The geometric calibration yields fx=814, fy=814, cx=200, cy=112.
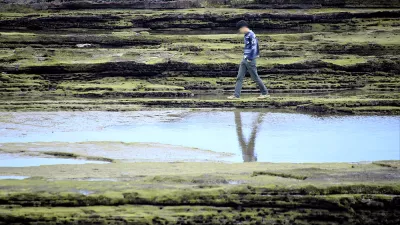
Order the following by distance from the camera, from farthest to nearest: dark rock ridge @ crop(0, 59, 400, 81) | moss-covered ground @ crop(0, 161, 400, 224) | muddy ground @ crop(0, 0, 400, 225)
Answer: dark rock ridge @ crop(0, 59, 400, 81) → muddy ground @ crop(0, 0, 400, 225) → moss-covered ground @ crop(0, 161, 400, 224)

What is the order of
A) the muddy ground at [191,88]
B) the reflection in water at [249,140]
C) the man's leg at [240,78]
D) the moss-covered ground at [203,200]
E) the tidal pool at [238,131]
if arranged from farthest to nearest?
the man's leg at [240,78] < the tidal pool at [238,131] < the reflection in water at [249,140] < the muddy ground at [191,88] < the moss-covered ground at [203,200]

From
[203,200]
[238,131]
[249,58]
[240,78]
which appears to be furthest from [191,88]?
[203,200]

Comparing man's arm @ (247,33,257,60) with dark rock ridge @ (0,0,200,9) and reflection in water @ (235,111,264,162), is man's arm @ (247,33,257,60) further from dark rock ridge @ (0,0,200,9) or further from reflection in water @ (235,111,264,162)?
dark rock ridge @ (0,0,200,9)

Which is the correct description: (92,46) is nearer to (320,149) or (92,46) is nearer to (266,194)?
(320,149)

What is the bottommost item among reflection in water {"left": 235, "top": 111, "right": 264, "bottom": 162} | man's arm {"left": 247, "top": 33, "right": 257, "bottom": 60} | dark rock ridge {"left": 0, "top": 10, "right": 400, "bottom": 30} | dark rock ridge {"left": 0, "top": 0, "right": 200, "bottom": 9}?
reflection in water {"left": 235, "top": 111, "right": 264, "bottom": 162}

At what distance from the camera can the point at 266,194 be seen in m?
8.01

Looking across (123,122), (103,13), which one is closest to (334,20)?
(103,13)

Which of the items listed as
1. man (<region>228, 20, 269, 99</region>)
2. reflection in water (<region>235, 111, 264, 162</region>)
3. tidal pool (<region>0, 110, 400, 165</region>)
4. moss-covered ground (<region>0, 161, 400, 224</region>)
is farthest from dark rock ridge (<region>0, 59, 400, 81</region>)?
moss-covered ground (<region>0, 161, 400, 224</region>)

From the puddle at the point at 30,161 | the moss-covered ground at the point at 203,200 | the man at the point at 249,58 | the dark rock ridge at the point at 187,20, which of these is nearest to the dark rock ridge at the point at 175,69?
the man at the point at 249,58

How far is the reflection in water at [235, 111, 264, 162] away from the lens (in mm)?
10387

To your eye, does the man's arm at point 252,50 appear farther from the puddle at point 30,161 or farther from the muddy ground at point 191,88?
the puddle at point 30,161

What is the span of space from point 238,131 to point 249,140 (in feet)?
2.82

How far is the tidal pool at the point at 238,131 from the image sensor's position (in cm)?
1066

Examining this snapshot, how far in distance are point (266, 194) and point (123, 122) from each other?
19.7ft
